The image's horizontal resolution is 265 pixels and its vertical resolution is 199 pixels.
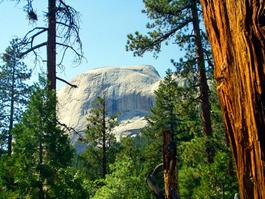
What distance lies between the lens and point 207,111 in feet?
54.3

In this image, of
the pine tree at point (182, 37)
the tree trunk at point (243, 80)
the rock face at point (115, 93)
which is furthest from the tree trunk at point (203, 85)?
the rock face at point (115, 93)

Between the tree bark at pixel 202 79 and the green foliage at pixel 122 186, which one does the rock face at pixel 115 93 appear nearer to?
the green foliage at pixel 122 186

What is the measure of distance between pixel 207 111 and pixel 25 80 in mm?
21332

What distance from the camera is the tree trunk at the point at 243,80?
49.4 inches

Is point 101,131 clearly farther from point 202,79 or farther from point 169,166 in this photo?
point 169,166

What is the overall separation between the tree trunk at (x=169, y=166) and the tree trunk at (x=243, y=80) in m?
7.82

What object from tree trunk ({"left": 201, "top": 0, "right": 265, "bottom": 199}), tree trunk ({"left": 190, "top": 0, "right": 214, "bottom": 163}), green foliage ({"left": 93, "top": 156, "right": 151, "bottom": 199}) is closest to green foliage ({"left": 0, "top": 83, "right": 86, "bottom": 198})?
tree trunk ({"left": 190, "top": 0, "right": 214, "bottom": 163})

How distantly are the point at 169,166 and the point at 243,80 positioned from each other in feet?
27.1

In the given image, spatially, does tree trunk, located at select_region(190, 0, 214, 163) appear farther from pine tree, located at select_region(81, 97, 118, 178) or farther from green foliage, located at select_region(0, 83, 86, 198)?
pine tree, located at select_region(81, 97, 118, 178)

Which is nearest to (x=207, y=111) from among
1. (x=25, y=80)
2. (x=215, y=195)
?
(x=215, y=195)

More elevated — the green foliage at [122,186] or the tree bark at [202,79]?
the tree bark at [202,79]

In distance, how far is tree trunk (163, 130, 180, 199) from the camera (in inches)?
363

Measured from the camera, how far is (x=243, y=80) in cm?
130

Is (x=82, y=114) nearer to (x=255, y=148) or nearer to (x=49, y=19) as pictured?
(x=49, y=19)
